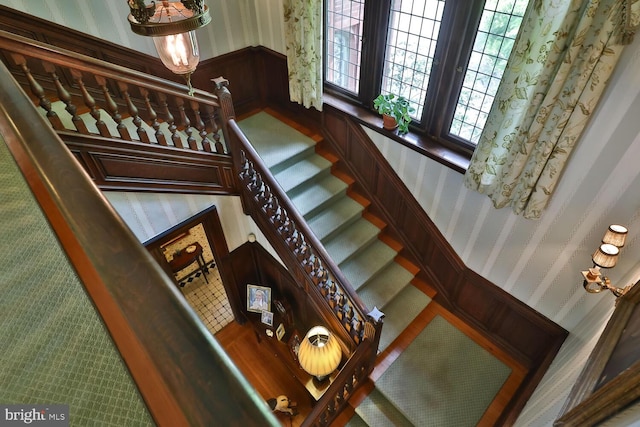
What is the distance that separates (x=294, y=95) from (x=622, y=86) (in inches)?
110

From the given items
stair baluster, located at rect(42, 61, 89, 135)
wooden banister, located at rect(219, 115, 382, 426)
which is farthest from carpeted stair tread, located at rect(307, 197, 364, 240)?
stair baluster, located at rect(42, 61, 89, 135)

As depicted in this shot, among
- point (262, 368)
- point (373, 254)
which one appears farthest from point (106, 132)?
point (262, 368)

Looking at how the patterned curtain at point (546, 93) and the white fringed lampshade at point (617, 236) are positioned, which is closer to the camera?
the patterned curtain at point (546, 93)

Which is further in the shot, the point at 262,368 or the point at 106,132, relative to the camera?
the point at 262,368

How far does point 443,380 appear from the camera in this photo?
327cm

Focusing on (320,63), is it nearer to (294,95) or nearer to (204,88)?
(294,95)

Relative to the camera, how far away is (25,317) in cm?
99

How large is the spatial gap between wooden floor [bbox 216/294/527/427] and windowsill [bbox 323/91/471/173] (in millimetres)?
1674

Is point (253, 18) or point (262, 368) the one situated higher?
point (253, 18)

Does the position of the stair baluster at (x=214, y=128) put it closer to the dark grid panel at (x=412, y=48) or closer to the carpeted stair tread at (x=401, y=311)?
the dark grid panel at (x=412, y=48)

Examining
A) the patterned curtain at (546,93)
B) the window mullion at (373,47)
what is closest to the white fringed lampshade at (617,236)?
the patterned curtain at (546,93)

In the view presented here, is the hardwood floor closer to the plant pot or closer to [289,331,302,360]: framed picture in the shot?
[289,331,302,360]: framed picture

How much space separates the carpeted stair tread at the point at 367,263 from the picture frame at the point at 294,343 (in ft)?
2.84

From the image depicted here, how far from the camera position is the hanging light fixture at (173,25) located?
1371 mm
